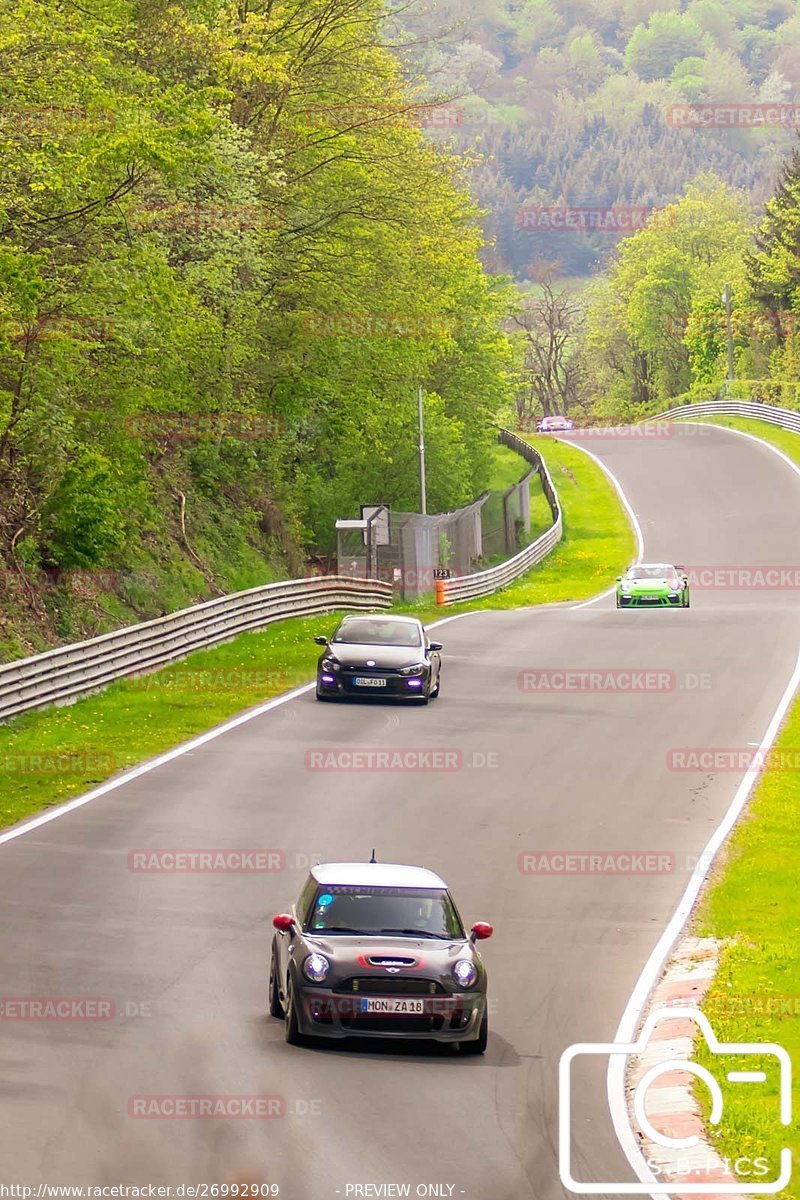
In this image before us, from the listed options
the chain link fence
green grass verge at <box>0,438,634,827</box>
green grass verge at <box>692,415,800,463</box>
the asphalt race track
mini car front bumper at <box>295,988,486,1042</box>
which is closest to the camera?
the asphalt race track

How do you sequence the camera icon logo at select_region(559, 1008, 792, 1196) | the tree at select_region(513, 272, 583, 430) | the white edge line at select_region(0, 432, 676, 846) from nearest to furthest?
1. the camera icon logo at select_region(559, 1008, 792, 1196)
2. the white edge line at select_region(0, 432, 676, 846)
3. the tree at select_region(513, 272, 583, 430)

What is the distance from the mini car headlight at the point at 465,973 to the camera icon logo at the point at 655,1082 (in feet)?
2.84

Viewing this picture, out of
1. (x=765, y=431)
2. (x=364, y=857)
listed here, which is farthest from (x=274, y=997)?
(x=765, y=431)

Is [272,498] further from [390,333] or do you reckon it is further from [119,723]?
[119,723]

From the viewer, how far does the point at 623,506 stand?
269ft

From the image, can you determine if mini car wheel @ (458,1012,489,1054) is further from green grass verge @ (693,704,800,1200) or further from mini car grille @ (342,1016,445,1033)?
green grass verge @ (693,704,800,1200)

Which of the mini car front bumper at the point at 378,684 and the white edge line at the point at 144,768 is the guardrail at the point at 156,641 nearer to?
the white edge line at the point at 144,768

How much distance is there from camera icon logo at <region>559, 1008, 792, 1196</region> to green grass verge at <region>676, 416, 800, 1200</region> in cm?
8

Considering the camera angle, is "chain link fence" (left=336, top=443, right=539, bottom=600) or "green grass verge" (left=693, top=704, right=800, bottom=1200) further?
"chain link fence" (left=336, top=443, right=539, bottom=600)

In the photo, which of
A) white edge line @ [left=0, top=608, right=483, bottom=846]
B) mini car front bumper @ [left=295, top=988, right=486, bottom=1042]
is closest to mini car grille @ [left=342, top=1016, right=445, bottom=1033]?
mini car front bumper @ [left=295, top=988, right=486, bottom=1042]

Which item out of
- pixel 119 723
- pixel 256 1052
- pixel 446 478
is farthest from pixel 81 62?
pixel 446 478

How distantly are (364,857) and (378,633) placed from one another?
44.5ft

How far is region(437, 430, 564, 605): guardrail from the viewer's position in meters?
54.0

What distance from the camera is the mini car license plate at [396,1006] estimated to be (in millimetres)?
12930
